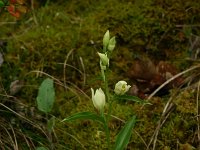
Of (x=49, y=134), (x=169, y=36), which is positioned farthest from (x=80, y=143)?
(x=169, y=36)

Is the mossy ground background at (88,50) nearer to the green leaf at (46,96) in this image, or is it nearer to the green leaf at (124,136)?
the green leaf at (46,96)

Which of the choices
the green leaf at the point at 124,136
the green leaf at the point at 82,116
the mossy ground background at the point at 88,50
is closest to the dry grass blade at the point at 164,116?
the mossy ground background at the point at 88,50

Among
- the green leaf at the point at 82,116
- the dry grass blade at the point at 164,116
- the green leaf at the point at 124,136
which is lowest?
the dry grass blade at the point at 164,116

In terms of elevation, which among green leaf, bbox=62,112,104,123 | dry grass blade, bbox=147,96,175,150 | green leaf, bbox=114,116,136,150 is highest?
green leaf, bbox=62,112,104,123

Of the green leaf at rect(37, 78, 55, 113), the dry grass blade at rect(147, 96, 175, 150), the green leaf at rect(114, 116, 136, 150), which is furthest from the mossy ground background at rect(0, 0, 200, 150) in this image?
the green leaf at rect(114, 116, 136, 150)

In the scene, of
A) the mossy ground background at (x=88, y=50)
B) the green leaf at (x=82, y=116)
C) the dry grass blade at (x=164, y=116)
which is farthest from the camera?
the mossy ground background at (x=88, y=50)

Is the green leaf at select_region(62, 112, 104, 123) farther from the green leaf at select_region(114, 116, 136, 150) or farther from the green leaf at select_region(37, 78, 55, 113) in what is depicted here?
the green leaf at select_region(37, 78, 55, 113)

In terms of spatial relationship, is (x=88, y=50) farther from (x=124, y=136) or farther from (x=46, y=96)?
(x=124, y=136)

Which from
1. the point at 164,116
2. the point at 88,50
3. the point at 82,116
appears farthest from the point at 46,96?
the point at 88,50

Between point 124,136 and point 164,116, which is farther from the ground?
point 124,136
